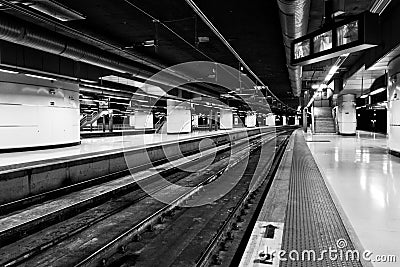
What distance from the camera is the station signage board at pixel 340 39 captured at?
6254 mm

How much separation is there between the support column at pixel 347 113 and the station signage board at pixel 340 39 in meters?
19.5

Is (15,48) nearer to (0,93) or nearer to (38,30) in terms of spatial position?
(0,93)

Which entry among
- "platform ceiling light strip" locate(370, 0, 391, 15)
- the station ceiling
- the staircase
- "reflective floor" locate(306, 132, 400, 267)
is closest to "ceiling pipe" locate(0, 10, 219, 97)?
the station ceiling

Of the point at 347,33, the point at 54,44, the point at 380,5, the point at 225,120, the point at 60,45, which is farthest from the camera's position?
the point at 225,120

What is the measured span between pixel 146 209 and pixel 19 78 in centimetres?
818

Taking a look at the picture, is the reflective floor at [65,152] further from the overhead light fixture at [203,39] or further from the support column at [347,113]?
the support column at [347,113]

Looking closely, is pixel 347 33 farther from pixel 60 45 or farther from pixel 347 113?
pixel 347 113

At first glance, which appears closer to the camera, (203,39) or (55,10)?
(55,10)

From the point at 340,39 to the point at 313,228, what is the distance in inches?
153

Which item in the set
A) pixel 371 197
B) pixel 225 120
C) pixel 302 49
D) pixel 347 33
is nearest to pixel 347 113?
pixel 225 120

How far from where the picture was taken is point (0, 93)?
11727 millimetres

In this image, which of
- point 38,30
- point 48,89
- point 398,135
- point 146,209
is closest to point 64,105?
point 48,89

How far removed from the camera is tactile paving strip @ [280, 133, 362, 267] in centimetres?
358

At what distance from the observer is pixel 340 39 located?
665cm
